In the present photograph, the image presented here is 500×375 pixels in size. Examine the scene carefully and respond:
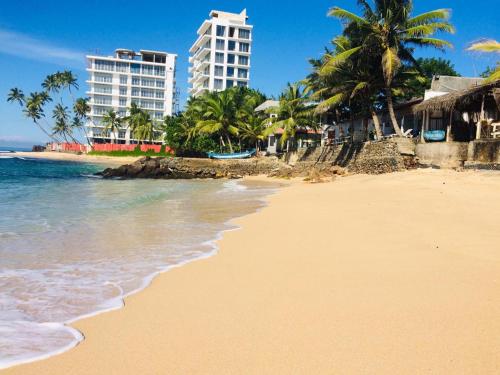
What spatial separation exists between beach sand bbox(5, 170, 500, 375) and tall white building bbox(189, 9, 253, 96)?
279 ft

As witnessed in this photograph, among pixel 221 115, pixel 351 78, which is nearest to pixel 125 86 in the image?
pixel 221 115

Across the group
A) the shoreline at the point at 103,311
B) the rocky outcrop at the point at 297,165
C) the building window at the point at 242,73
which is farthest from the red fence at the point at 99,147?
the shoreline at the point at 103,311

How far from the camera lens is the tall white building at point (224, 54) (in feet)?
295

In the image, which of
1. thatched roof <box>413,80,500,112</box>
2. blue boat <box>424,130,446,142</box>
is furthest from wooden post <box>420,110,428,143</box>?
thatched roof <box>413,80,500,112</box>

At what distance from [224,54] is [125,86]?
25.5 metres

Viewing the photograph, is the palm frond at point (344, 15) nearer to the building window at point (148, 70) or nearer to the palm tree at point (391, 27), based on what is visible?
the palm tree at point (391, 27)

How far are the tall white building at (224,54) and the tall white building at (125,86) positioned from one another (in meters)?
11.5

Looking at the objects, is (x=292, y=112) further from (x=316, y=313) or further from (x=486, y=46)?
(x=316, y=313)

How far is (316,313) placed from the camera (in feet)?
12.0

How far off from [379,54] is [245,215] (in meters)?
17.6

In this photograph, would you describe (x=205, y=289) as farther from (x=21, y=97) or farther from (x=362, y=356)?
(x=21, y=97)

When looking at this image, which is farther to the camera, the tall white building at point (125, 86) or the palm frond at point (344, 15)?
the tall white building at point (125, 86)

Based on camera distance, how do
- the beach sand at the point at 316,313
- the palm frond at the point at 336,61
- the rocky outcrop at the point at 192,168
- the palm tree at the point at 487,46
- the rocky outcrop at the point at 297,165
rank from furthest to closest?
the rocky outcrop at the point at 192,168, the rocky outcrop at the point at 297,165, the palm frond at the point at 336,61, the palm tree at the point at 487,46, the beach sand at the point at 316,313

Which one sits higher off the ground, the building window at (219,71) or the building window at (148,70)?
the building window at (148,70)
